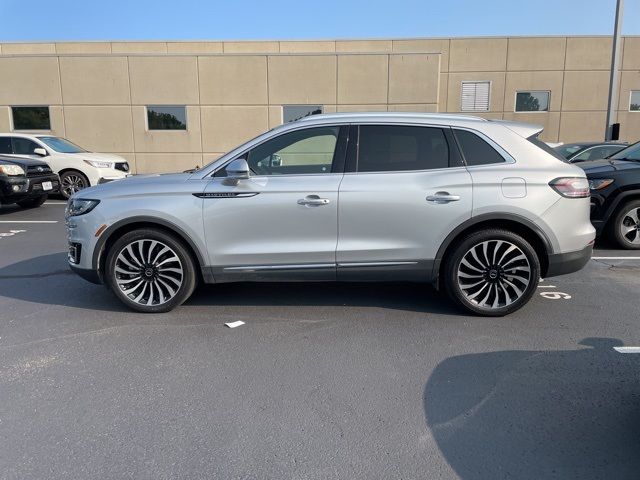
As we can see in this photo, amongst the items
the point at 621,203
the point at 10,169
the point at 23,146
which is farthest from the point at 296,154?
the point at 23,146

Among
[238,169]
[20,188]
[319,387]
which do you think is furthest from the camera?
[20,188]

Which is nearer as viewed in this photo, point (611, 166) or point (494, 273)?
point (494, 273)

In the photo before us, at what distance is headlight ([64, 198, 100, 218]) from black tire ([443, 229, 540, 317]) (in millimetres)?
3286

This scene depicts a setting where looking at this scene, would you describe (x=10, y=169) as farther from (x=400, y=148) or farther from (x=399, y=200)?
(x=399, y=200)

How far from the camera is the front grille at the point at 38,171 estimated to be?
10.4 metres

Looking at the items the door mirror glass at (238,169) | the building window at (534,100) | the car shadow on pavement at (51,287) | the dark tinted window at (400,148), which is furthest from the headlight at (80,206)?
the building window at (534,100)

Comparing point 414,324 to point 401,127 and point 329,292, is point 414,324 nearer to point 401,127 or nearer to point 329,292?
point 329,292

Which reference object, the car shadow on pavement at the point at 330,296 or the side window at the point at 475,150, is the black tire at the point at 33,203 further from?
the side window at the point at 475,150

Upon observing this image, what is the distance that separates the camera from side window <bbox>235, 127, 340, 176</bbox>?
4.43m

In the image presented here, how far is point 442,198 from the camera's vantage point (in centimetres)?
425

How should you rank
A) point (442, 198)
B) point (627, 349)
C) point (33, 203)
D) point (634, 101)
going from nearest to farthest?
point (627, 349) → point (442, 198) → point (33, 203) → point (634, 101)

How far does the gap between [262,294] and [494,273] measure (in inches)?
92.2

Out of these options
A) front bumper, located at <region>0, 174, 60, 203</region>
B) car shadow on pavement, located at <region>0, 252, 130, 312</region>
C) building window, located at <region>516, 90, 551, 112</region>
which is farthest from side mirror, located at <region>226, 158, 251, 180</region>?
building window, located at <region>516, 90, 551, 112</region>

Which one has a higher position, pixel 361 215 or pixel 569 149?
pixel 569 149
